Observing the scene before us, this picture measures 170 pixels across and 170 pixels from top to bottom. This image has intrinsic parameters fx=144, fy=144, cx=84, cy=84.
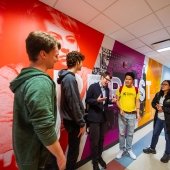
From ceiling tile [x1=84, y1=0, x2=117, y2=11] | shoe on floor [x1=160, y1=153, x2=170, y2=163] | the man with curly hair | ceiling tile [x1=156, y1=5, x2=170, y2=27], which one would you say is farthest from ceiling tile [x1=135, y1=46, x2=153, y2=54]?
the man with curly hair

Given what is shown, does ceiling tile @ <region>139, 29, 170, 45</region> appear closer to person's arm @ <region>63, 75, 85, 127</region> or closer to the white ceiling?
the white ceiling

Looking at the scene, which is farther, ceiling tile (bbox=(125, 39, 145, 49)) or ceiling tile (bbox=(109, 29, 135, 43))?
ceiling tile (bbox=(125, 39, 145, 49))

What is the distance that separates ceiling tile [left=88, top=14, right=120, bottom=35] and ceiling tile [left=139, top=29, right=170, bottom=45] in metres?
0.90

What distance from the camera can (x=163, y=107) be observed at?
2973mm

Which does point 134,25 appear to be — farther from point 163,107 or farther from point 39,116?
point 39,116

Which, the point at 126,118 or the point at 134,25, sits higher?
the point at 134,25

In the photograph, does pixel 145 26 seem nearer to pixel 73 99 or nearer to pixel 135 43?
pixel 135 43

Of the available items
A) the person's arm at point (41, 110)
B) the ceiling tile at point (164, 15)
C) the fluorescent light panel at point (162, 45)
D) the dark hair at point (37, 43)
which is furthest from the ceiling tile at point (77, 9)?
the fluorescent light panel at point (162, 45)

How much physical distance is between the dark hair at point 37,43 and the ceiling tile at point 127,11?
5.54 feet

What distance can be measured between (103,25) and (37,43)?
7.47ft

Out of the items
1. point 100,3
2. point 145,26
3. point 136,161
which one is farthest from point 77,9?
point 136,161

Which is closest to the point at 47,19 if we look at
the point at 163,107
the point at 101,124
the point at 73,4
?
the point at 73,4

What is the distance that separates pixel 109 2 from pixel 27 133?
83.9 inches

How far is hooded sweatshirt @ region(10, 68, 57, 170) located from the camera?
0.84m
